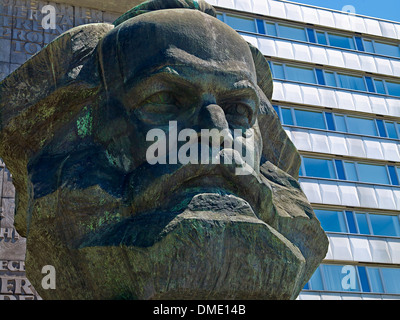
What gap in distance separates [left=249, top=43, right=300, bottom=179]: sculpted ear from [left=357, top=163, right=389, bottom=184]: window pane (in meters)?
20.0

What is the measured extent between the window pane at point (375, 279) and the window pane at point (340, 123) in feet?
16.3

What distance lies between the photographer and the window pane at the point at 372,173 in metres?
24.5

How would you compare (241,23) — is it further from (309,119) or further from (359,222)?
(359,222)

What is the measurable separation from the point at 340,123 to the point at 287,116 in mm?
2068

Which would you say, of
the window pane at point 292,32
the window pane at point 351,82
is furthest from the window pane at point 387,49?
the window pane at point 292,32

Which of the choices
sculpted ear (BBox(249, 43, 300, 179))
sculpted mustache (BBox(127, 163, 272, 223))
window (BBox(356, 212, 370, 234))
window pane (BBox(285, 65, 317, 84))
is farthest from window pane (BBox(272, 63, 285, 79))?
sculpted mustache (BBox(127, 163, 272, 223))

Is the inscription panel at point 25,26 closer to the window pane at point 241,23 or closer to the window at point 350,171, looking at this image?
the window at point 350,171

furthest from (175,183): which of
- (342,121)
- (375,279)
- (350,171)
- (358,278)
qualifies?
(342,121)

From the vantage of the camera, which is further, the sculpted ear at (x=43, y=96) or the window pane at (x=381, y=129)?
the window pane at (x=381, y=129)

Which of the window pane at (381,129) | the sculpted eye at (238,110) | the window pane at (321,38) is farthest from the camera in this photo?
the window pane at (321,38)

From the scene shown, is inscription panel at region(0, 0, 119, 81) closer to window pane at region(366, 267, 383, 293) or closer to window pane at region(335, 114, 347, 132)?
window pane at region(366, 267, 383, 293)

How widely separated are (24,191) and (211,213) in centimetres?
151

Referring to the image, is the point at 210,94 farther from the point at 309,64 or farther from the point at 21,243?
the point at 309,64

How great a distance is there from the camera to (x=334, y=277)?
22359 millimetres
